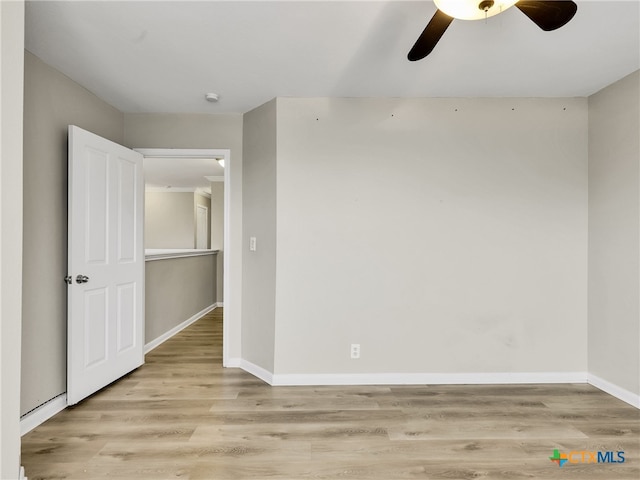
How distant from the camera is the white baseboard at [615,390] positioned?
264 cm

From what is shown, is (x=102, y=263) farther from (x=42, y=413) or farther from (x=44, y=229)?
(x=42, y=413)

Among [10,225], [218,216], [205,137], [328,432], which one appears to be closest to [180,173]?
[218,216]

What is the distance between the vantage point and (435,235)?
10.1ft

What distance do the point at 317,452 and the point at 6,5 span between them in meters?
2.54

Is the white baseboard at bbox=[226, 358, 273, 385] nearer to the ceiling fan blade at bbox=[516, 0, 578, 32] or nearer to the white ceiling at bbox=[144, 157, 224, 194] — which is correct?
the white ceiling at bbox=[144, 157, 224, 194]

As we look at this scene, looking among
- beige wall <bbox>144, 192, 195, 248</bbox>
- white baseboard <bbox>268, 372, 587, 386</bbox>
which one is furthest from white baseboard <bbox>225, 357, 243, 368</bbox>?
beige wall <bbox>144, 192, 195, 248</bbox>

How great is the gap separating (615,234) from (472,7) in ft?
7.20

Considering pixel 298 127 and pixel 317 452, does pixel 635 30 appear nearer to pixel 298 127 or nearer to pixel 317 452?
pixel 298 127

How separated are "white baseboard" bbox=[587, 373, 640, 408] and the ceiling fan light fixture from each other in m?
2.73

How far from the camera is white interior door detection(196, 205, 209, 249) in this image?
332 inches

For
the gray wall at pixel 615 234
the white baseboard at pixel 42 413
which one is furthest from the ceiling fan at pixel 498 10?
the white baseboard at pixel 42 413

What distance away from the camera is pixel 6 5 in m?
1.57

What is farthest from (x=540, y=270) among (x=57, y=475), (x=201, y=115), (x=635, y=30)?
(x=57, y=475)

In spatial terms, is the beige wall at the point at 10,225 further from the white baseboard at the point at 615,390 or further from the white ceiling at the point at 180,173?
the white baseboard at the point at 615,390
